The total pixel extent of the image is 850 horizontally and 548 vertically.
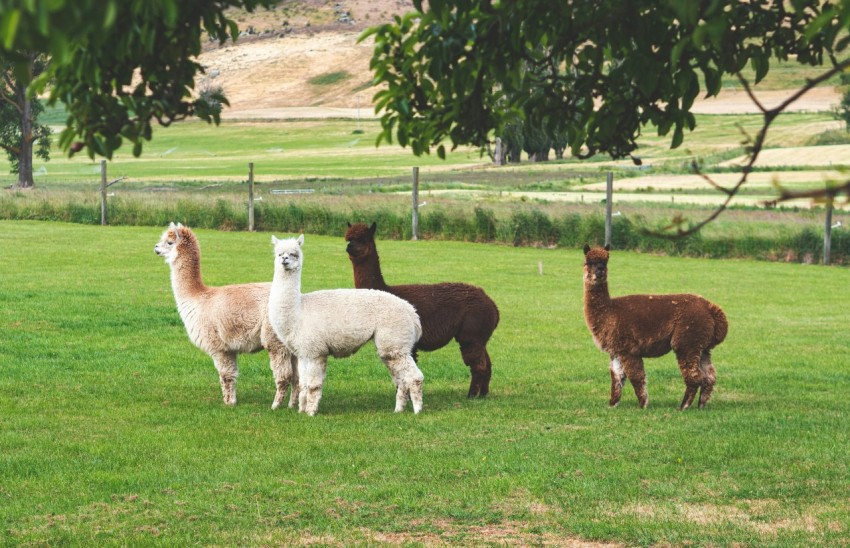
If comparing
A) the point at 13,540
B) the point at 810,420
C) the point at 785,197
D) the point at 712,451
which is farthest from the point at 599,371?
the point at 785,197

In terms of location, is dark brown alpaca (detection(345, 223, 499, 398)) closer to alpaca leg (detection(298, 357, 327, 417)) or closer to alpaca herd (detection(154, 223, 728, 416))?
alpaca herd (detection(154, 223, 728, 416))

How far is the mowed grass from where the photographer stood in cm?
777

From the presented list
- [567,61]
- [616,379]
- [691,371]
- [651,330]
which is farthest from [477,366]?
[567,61]

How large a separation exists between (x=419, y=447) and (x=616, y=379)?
8.51 feet

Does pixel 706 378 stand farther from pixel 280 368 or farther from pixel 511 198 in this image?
pixel 511 198

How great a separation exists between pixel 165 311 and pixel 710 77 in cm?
1379

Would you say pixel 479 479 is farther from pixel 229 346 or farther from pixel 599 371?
pixel 599 371

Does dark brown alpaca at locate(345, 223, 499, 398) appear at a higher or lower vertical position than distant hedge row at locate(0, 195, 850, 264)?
higher

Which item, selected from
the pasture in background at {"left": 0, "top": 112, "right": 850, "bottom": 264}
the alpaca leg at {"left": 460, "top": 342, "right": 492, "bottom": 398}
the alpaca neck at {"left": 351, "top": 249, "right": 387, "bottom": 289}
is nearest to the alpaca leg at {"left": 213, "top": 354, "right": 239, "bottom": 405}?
the alpaca neck at {"left": 351, "top": 249, "right": 387, "bottom": 289}

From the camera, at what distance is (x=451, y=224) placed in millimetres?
33812

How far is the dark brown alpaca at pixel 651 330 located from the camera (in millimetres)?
11188

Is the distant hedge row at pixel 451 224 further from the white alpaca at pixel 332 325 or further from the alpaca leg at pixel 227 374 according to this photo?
the white alpaca at pixel 332 325

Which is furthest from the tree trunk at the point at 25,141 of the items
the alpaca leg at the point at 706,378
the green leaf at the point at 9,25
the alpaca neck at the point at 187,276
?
the green leaf at the point at 9,25

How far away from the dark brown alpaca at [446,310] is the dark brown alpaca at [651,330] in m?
1.21
